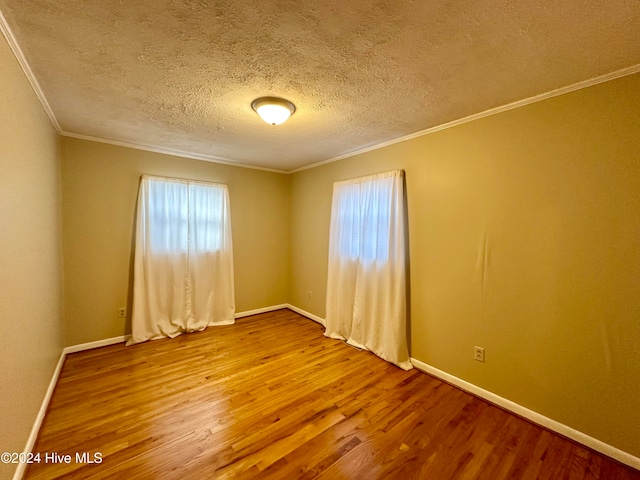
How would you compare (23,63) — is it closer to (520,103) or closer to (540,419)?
(520,103)

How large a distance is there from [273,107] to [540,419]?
3068 millimetres

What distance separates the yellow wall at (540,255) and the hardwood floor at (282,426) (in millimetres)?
326

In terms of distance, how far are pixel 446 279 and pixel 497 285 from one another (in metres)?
0.42

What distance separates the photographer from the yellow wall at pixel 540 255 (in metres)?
1.60

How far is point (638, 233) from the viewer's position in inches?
60.6

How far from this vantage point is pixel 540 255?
74.9 inches

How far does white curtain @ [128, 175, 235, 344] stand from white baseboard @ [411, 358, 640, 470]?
2869 millimetres

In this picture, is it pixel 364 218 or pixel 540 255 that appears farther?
pixel 364 218

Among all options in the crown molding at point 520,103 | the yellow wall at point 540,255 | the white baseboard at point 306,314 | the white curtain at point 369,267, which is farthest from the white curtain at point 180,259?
the yellow wall at point 540,255

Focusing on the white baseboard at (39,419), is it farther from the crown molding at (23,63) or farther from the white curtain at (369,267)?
the white curtain at (369,267)

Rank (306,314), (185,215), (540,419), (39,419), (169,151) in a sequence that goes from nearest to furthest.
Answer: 1. (39,419)
2. (540,419)
3. (169,151)
4. (185,215)
5. (306,314)

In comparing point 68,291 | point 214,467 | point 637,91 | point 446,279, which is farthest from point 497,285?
point 68,291

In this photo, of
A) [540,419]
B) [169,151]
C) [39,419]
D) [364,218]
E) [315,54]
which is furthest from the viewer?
[169,151]

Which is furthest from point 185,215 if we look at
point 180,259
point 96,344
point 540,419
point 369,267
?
point 540,419
